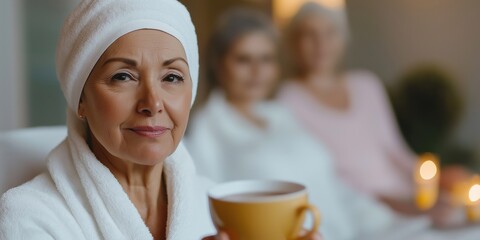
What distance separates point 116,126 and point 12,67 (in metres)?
1.12

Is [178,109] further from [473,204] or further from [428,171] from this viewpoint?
[428,171]

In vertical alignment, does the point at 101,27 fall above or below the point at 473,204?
above

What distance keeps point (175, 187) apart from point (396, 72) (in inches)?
71.9

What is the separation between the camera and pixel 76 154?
24.3 inches

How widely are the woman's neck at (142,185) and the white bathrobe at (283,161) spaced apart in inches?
29.3

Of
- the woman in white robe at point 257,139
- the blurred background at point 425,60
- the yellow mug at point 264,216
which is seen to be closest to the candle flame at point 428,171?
the woman in white robe at point 257,139

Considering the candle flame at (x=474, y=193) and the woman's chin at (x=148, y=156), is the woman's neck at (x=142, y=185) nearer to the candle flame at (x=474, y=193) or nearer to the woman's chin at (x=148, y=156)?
the woman's chin at (x=148, y=156)

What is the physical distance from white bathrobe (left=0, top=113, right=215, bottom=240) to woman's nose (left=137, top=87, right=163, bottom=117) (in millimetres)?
84

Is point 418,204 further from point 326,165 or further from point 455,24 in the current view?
point 455,24

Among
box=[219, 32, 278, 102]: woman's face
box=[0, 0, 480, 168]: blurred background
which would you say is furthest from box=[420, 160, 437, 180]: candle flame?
box=[0, 0, 480, 168]: blurred background

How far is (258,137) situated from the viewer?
59.2 inches

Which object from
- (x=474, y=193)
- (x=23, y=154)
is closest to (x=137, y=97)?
(x=23, y=154)

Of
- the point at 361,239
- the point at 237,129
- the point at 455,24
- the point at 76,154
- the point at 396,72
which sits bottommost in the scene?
the point at 361,239

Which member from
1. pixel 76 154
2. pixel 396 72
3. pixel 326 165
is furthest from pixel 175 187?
pixel 396 72
